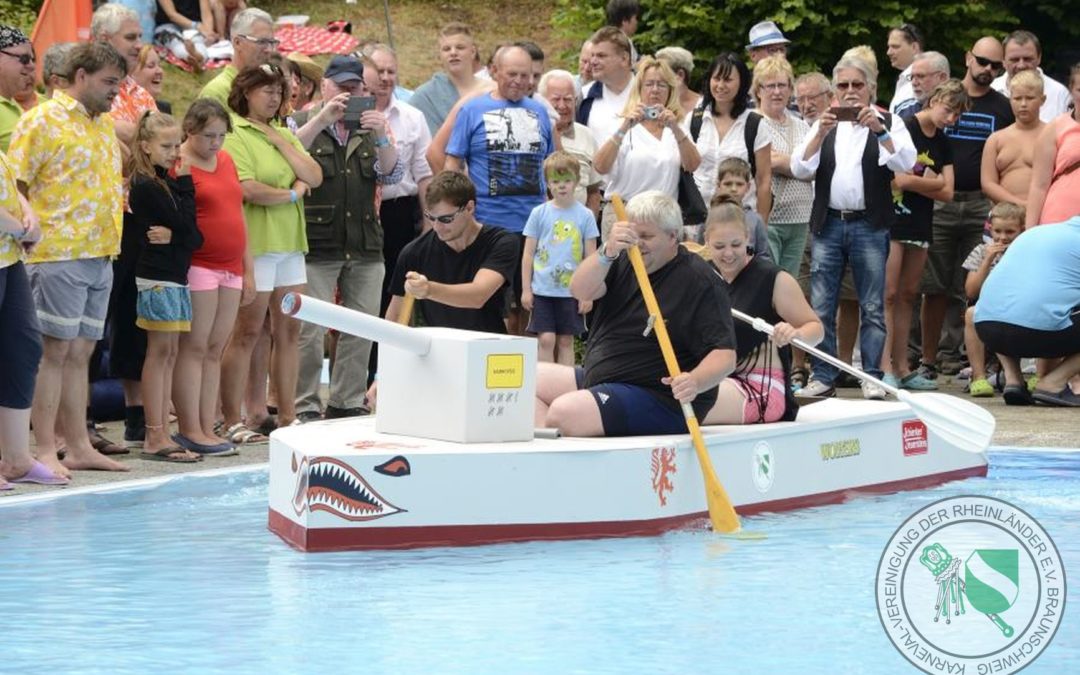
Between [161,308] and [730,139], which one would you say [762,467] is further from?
[730,139]

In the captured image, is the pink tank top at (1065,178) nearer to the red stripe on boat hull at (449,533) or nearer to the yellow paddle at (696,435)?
the red stripe on boat hull at (449,533)

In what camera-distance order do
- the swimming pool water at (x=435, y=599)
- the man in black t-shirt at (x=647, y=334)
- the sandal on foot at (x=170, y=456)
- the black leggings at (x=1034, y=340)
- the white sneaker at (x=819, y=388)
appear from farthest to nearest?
1. the white sneaker at (x=819, y=388)
2. the black leggings at (x=1034, y=340)
3. the sandal on foot at (x=170, y=456)
4. the man in black t-shirt at (x=647, y=334)
5. the swimming pool water at (x=435, y=599)

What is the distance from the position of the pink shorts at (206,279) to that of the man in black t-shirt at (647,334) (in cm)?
225

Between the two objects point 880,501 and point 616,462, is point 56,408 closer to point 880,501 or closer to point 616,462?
point 616,462

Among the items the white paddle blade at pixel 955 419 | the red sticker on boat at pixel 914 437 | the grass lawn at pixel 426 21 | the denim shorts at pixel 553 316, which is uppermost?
the grass lawn at pixel 426 21

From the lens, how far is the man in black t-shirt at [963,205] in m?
13.4

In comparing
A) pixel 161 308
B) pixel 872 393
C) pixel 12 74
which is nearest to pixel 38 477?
pixel 161 308

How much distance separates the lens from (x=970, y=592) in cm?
694

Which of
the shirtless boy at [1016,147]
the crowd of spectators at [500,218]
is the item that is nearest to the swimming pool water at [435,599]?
the crowd of spectators at [500,218]

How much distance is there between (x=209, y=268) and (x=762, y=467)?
10.6ft

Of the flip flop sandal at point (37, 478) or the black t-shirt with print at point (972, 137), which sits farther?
the black t-shirt with print at point (972, 137)

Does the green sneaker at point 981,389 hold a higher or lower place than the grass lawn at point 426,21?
lower

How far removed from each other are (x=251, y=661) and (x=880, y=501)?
4088 mm

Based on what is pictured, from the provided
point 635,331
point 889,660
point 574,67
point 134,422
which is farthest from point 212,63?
point 889,660
